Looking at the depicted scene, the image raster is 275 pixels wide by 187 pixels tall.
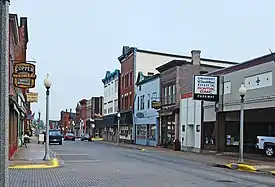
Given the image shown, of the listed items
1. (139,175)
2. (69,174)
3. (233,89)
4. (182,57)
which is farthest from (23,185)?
(182,57)

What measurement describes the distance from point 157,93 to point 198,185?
3798 cm

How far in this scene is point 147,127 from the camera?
186ft

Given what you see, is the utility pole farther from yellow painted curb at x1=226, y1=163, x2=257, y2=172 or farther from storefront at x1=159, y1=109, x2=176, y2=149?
storefront at x1=159, y1=109, x2=176, y2=149

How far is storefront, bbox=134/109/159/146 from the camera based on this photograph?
53.2m

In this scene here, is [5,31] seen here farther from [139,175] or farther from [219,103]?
[219,103]

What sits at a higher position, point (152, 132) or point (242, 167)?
point (242, 167)

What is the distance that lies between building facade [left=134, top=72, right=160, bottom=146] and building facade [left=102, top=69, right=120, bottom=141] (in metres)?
12.0

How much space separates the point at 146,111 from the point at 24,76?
33.6 m

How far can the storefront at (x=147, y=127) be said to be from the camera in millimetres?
53250

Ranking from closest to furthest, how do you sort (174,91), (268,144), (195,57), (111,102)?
(268,144) → (174,91) → (195,57) → (111,102)

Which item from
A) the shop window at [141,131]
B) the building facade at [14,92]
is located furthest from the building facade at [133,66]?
the building facade at [14,92]

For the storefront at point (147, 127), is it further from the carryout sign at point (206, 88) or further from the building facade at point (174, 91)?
the carryout sign at point (206, 88)

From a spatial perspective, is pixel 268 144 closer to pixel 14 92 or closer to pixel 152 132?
pixel 14 92

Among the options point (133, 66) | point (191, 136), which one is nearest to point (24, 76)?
point (191, 136)
